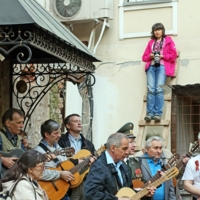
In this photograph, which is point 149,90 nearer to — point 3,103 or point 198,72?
point 198,72

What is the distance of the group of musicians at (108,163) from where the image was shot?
8.09 m

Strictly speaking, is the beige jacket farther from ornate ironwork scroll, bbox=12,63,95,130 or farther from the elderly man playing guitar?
ornate ironwork scroll, bbox=12,63,95,130

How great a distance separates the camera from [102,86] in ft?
52.6

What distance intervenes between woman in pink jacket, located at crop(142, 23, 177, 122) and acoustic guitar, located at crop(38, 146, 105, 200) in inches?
178

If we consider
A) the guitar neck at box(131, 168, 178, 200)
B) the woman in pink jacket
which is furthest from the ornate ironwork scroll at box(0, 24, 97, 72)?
the woman in pink jacket

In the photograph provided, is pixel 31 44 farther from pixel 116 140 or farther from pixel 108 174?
pixel 108 174

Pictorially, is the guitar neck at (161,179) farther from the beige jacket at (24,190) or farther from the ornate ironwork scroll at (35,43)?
the ornate ironwork scroll at (35,43)

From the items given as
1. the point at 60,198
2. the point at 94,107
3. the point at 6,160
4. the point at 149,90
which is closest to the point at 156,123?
the point at 149,90

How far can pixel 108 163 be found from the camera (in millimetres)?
8109

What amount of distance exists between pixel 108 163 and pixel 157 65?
22.9 ft

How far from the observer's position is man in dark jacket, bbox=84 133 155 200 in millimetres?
7926

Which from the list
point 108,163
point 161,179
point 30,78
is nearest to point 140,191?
point 161,179

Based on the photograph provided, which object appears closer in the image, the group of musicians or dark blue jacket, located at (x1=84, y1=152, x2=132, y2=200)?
dark blue jacket, located at (x1=84, y1=152, x2=132, y2=200)

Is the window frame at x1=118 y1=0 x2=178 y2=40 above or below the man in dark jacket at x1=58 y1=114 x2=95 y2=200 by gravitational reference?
above
